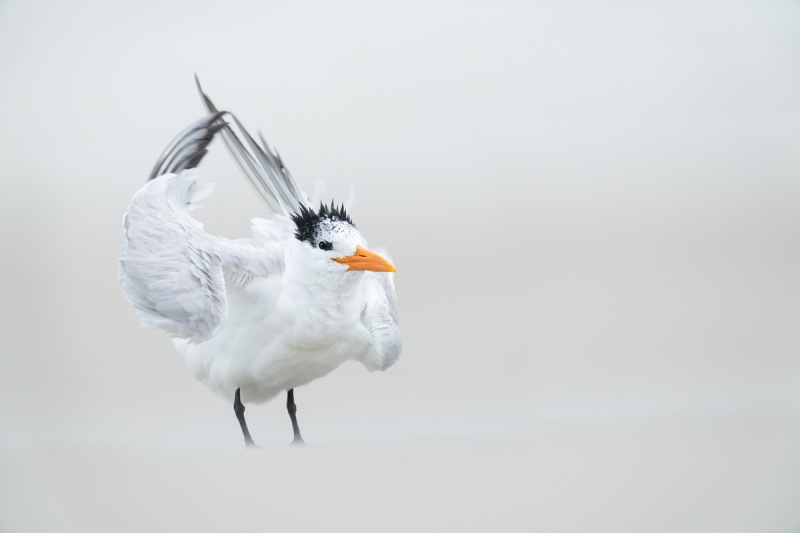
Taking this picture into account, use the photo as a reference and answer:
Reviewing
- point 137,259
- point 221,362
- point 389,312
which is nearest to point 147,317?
point 137,259

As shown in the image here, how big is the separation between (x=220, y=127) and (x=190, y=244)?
43 centimetres

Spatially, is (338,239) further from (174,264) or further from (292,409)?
(292,409)

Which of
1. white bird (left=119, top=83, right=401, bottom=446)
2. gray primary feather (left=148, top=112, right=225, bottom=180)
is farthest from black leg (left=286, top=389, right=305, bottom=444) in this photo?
gray primary feather (left=148, top=112, right=225, bottom=180)

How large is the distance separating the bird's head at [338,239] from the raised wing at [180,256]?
21 cm

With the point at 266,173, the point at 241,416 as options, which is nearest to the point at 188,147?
the point at 266,173

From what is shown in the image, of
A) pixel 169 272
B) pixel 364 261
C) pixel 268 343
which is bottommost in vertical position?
pixel 268 343

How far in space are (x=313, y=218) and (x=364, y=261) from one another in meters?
0.21

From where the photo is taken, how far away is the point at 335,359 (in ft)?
10.6

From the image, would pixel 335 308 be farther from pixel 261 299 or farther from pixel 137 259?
pixel 137 259

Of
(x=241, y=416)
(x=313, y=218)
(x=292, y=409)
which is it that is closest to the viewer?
(x=313, y=218)

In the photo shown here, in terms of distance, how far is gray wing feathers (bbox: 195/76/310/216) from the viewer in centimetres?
331

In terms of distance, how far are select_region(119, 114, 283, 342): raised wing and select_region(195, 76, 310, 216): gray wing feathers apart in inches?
6.4

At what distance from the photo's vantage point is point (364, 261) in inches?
116

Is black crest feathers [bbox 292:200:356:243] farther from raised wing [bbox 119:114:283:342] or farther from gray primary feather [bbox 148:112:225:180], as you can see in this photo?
gray primary feather [bbox 148:112:225:180]
